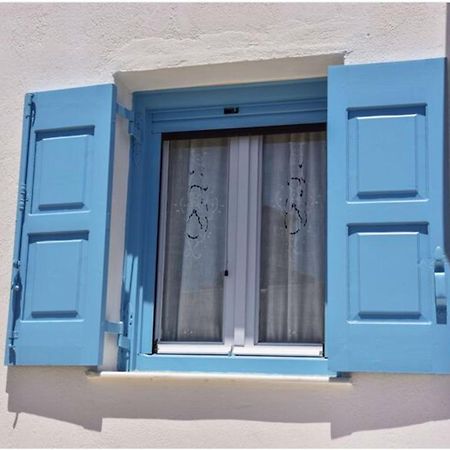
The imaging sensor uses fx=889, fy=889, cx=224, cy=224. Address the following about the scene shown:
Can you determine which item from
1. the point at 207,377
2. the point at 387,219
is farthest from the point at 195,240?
the point at 387,219

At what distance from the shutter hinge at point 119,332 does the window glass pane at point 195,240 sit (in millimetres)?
204

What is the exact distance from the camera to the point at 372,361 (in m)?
3.89

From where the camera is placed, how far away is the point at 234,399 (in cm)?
409

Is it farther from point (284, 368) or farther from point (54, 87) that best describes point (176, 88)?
point (284, 368)

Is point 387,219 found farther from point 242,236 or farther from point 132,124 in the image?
point 132,124

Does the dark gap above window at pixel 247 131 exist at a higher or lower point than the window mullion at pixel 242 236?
higher

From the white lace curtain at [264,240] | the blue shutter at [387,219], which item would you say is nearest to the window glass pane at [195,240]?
the white lace curtain at [264,240]

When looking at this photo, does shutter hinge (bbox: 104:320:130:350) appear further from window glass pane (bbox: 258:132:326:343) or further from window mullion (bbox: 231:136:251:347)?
window glass pane (bbox: 258:132:326:343)

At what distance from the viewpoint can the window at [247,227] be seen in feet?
13.0

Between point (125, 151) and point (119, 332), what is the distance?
0.95m

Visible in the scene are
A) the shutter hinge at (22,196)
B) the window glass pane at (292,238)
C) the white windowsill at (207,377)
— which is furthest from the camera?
the shutter hinge at (22,196)

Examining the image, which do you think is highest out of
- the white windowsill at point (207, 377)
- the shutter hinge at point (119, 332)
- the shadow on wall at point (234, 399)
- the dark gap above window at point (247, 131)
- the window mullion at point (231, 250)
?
the dark gap above window at point (247, 131)

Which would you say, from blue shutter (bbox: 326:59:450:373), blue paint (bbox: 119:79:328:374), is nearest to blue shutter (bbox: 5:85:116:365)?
blue paint (bbox: 119:79:328:374)

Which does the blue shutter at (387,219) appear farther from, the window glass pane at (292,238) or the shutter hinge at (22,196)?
the shutter hinge at (22,196)
